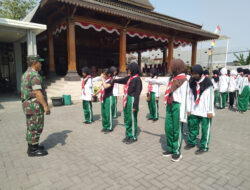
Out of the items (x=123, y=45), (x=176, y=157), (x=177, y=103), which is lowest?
(x=176, y=157)

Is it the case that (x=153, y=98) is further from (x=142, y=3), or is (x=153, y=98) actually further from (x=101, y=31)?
(x=142, y=3)

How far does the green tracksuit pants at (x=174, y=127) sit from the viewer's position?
312cm

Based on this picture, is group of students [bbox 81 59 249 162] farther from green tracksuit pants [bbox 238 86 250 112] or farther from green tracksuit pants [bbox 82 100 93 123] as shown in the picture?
green tracksuit pants [bbox 238 86 250 112]

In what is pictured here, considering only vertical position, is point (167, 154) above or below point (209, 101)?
below

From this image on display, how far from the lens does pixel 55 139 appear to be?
169 inches

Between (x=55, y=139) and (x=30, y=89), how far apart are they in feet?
5.53

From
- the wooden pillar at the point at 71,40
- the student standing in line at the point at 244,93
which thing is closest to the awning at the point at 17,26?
the wooden pillar at the point at 71,40

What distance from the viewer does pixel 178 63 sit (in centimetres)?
307

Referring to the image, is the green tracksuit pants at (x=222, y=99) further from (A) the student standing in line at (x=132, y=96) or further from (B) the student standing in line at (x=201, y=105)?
(A) the student standing in line at (x=132, y=96)

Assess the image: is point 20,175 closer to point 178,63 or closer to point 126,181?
point 126,181

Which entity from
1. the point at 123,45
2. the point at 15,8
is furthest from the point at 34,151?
the point at 15,8

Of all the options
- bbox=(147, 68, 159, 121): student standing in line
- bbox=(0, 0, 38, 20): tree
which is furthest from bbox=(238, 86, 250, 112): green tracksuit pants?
bbox=(0, 0, 38, 20): tree

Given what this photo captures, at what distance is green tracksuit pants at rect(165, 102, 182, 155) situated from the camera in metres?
3.12

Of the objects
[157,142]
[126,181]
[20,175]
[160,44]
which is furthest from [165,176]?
[160,44]
